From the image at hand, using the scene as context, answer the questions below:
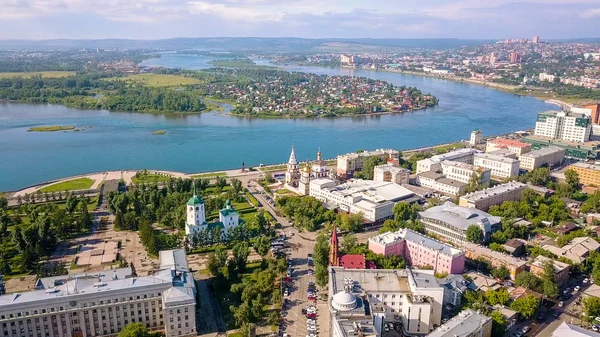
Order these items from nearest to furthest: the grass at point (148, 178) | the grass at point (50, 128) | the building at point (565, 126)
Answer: the grass at point (148, 178) → the building at point (565, 126) → the grass at point (50, 128)

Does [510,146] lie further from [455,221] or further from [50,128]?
[50,128]

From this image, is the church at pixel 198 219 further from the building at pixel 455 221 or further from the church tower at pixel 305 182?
the building at pixel 455 221

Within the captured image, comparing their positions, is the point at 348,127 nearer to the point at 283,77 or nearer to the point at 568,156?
the point at 568,156

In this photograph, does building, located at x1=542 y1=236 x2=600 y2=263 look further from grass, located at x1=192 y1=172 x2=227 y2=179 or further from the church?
grass, located at x1=192 y1=172 x2=227 y2=179

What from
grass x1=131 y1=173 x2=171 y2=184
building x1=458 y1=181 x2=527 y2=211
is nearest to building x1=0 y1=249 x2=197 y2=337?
grass x1=131 y1=173 x2=171 y2=184

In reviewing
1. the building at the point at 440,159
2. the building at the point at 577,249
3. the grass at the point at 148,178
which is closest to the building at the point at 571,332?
the building at the point at 577,249
